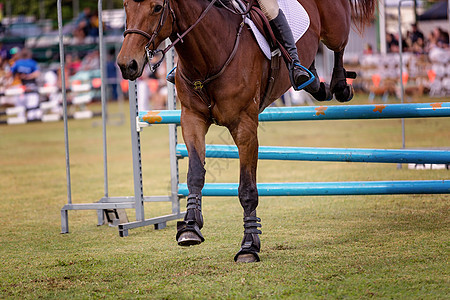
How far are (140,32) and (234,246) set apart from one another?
200 centimetres

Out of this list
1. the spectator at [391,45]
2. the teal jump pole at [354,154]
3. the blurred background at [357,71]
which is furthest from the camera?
the blurred background at [357,71]

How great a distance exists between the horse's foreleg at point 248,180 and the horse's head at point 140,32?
906 millimetres

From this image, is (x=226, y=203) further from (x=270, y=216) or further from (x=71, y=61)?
(x=71, y=61)

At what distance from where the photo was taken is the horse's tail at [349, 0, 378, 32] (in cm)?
666

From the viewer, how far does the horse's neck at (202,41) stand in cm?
440

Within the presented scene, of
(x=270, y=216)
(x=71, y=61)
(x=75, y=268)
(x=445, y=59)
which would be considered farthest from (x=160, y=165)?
(x=71, y=61)

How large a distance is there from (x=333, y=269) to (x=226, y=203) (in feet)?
10.8

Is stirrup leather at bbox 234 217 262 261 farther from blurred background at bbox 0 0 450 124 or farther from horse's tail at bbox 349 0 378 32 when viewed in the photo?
blurred background at bbox 0 0 450 124

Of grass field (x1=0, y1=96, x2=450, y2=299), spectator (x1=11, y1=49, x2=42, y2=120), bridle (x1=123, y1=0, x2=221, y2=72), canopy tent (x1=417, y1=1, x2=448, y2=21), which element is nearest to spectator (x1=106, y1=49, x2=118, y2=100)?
spectator (x1=11, y1=49, x2=42, y2=120)

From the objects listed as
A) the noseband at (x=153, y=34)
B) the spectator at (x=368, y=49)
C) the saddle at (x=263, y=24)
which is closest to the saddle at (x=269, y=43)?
the saddle at (x=263, y=24)

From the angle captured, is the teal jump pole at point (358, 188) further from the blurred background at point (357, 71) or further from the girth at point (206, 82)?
the blurred background at point (357, 71)

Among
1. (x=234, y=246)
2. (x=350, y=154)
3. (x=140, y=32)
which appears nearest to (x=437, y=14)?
(x=350, y=154)

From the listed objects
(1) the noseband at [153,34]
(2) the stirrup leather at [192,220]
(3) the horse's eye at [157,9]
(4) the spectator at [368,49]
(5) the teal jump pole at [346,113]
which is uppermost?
(4) the spectator at [368,49]

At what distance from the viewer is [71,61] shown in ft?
106
